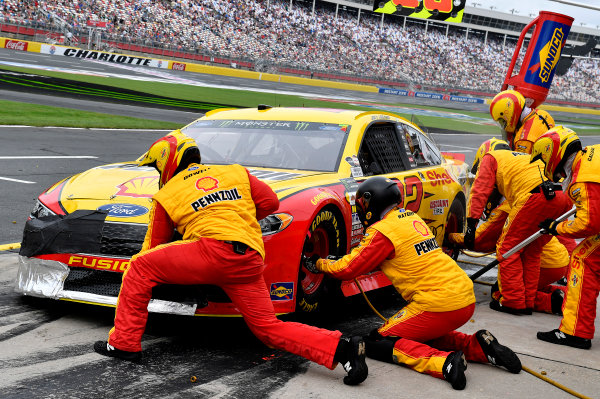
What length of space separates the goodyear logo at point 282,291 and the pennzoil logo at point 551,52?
43.4 feet

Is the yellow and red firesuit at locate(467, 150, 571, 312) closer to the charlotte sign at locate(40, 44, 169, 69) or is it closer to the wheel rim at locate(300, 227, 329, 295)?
the wheel rim at locate(300, 227, 329, 295)

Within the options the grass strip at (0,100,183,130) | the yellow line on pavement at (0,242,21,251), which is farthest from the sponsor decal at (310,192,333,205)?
the grass strip at (0,100,183,130)

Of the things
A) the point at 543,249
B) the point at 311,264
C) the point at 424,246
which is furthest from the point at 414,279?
the point at 543,249

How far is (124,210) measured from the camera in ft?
16.2

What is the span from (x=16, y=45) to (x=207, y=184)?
41505mm

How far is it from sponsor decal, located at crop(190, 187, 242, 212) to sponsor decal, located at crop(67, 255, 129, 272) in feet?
2.60

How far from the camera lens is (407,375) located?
457 cm

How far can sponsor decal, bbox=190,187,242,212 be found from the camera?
422cm

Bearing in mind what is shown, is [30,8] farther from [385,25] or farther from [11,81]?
[385,25]

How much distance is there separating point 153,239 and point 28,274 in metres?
1.19

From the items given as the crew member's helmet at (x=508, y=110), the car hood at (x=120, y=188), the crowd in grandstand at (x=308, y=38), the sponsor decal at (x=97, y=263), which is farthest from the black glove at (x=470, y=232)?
the crowd in grandstand at (x=308, y=38)

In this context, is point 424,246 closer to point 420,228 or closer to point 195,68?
point 420,228

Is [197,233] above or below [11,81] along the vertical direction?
above

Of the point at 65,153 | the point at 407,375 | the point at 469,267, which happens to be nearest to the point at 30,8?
the point at 65,153
